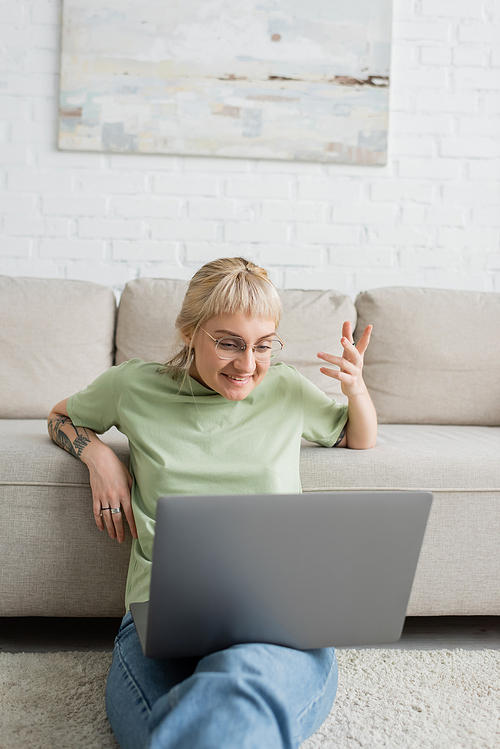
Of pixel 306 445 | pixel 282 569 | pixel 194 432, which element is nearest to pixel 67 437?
pixel 194 432

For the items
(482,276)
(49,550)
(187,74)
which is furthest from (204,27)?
(49,550)

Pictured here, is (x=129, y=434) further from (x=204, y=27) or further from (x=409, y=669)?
(x=204, y=27)

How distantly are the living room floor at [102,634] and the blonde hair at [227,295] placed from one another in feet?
2.31

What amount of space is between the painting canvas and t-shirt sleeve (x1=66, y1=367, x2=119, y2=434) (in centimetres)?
132

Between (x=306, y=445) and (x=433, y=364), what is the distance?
0.71 metres

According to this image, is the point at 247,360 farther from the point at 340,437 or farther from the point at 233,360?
the point at 340,437

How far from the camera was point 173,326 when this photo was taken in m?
1.85

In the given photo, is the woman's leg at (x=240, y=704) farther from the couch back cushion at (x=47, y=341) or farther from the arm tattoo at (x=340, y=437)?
the couch back cushion at (x=47, y=341)

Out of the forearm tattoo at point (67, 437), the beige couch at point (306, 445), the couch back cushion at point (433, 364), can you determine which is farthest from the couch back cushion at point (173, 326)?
the forearm tattoo at point (67, 437)

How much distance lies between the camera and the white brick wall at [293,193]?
219 cm

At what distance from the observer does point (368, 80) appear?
2.26 meters

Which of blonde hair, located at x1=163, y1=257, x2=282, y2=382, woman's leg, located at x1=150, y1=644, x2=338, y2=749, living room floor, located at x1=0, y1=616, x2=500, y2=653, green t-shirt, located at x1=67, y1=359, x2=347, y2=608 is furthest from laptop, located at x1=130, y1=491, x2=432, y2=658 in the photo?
living room floor, located at x1=0, y1=616, x2=500, y2=653

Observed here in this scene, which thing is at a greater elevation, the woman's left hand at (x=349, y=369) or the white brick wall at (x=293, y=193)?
the white brick wall at (x=293, y=193)

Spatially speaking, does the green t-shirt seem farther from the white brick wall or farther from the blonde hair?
the white brick wall
